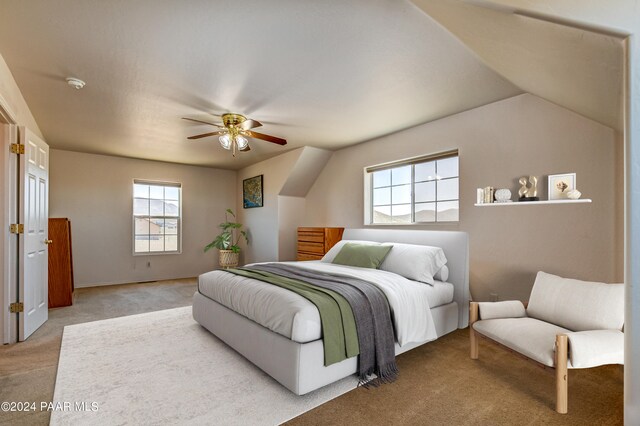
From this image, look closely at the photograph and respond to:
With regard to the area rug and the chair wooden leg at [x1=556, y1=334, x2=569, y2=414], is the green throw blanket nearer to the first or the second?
the area rug

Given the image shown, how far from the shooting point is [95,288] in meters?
5.55

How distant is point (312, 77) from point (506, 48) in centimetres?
151

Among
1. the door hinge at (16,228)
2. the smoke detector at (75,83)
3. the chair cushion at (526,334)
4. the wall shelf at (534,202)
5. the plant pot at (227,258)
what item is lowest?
the plant pot at (227,258)

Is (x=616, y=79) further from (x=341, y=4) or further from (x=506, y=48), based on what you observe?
(x=341, y=4)

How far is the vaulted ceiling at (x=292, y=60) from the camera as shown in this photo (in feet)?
5.93

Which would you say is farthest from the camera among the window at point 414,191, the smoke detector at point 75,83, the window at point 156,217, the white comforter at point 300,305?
the window at point 156,217

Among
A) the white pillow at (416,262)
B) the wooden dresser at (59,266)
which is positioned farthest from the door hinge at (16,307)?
the white pillow at (416,262)

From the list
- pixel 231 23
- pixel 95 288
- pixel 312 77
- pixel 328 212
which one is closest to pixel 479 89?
pixel 312 77

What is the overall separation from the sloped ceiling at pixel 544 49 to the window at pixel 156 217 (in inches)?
245

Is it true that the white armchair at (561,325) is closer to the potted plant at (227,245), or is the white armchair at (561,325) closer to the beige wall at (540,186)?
the beige wall at (540,186)

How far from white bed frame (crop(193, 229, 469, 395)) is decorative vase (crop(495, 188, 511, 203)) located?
0.51m

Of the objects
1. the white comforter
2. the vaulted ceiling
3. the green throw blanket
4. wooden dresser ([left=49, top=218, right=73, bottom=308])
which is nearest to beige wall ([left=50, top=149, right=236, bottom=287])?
wooden dresser ([left=49, top=218, right=73, bottom=308])

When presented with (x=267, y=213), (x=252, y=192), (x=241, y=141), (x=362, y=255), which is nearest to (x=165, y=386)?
(x=362, y=255)

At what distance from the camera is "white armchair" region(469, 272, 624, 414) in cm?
179
